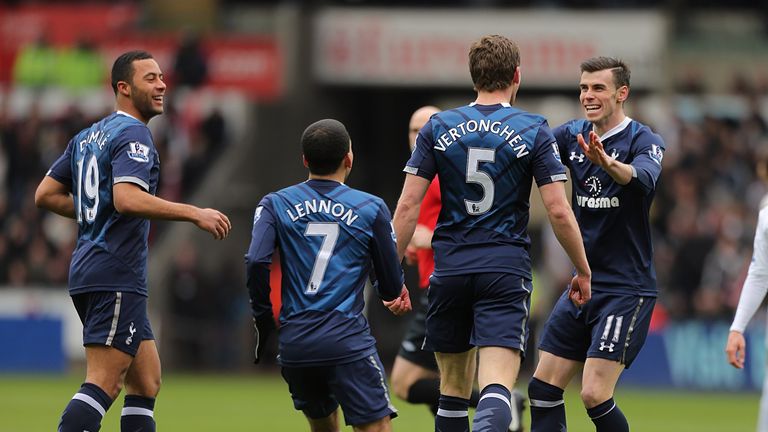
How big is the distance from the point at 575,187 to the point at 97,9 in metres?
19.0

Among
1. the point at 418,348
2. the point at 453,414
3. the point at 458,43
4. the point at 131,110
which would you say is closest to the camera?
the point at 453,414

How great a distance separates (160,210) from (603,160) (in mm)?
2492

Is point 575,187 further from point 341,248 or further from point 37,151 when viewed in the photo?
point 37,151

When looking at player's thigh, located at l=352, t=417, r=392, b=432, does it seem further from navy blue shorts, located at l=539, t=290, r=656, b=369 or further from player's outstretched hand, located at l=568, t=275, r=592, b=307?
navy blue shorts, located at l=539, t=290, r=656, b=369

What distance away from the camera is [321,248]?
8.42 metres

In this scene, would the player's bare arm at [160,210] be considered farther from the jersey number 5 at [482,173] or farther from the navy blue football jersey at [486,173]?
the jersey number 5 at [482,173]

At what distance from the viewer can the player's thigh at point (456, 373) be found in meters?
9.30

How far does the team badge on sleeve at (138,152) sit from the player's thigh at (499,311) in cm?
200

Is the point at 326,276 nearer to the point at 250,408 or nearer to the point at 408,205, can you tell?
the point at 408,205

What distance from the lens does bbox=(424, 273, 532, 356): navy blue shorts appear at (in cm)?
891

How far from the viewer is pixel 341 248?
8.45 meters

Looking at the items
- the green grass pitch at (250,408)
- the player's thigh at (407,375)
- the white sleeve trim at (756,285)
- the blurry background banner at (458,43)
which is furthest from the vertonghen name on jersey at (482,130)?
the blurry background banner at (458,43)

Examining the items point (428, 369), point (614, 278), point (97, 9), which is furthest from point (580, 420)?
point (97, 9)

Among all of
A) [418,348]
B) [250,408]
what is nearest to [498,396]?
[418,348]
